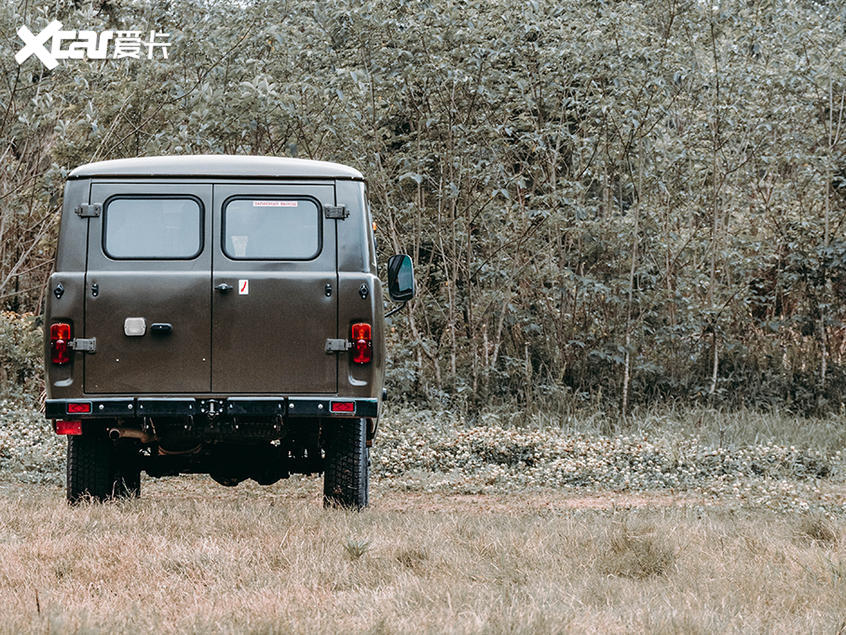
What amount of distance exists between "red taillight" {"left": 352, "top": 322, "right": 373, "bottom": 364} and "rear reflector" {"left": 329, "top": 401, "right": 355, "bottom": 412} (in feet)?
0.90

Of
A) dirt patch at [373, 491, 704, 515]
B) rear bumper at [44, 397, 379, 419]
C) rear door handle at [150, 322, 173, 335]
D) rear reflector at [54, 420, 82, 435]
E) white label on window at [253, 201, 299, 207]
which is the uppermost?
white label on window at [253, 201, 299, 207]

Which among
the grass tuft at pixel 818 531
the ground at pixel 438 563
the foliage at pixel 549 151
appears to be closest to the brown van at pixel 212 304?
the ground at pixel 438 563

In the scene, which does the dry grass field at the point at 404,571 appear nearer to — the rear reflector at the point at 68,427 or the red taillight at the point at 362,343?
the rear reflector at the point at 68,427

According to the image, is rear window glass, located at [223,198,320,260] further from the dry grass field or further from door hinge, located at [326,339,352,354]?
the dry grass field

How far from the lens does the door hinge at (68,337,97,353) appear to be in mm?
7336

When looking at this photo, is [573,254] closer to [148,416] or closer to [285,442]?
[285,442]

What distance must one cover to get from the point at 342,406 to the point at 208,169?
1.82 metres

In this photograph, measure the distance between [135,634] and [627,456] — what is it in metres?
8.24

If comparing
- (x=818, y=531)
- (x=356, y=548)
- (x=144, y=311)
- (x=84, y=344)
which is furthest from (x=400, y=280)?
(x=818, y=531)

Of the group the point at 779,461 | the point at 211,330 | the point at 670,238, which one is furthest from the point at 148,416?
the point at 670,238

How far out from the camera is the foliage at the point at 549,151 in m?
14.2

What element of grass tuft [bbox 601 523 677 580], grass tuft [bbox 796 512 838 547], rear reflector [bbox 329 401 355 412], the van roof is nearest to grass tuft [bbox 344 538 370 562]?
grass tuft [bbox 601 523 677 580]

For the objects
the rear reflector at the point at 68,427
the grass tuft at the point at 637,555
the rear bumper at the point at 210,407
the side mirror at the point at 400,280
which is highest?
the side mirror at the point at 400,280

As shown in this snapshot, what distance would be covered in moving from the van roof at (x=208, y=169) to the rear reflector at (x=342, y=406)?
4.98ft
